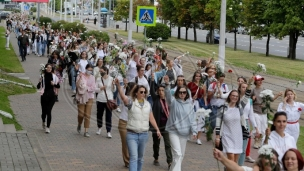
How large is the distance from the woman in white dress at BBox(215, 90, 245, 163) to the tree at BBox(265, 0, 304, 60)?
34.3m

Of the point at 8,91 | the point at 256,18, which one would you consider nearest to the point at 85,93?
the point at 8,91

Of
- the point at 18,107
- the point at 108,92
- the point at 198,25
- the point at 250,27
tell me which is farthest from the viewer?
the point at 198,25

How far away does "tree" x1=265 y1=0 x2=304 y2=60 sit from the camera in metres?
43.9

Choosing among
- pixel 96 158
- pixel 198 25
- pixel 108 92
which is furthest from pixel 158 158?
pixel 198 25

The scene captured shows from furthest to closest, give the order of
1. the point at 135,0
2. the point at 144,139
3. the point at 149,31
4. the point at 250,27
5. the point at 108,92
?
the point at 135,0 → the point at 149,31 → the point at 250,27 → the point at 108,92 → the point at 144,139

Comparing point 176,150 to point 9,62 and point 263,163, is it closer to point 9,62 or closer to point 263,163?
point 263,163

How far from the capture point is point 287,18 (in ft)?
145

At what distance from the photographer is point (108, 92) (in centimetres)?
1480

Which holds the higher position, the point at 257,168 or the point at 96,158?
the point at 257,168

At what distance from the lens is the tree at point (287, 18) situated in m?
43.9

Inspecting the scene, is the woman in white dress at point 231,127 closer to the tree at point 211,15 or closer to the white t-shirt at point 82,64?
the white t-shirt at point 82,64

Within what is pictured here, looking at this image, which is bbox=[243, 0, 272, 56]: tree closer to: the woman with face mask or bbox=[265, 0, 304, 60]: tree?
bbox=[265, 0, 304, 60]: tree

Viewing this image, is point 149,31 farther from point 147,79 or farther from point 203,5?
point 147,79

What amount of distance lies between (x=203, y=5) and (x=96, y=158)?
158 ft
